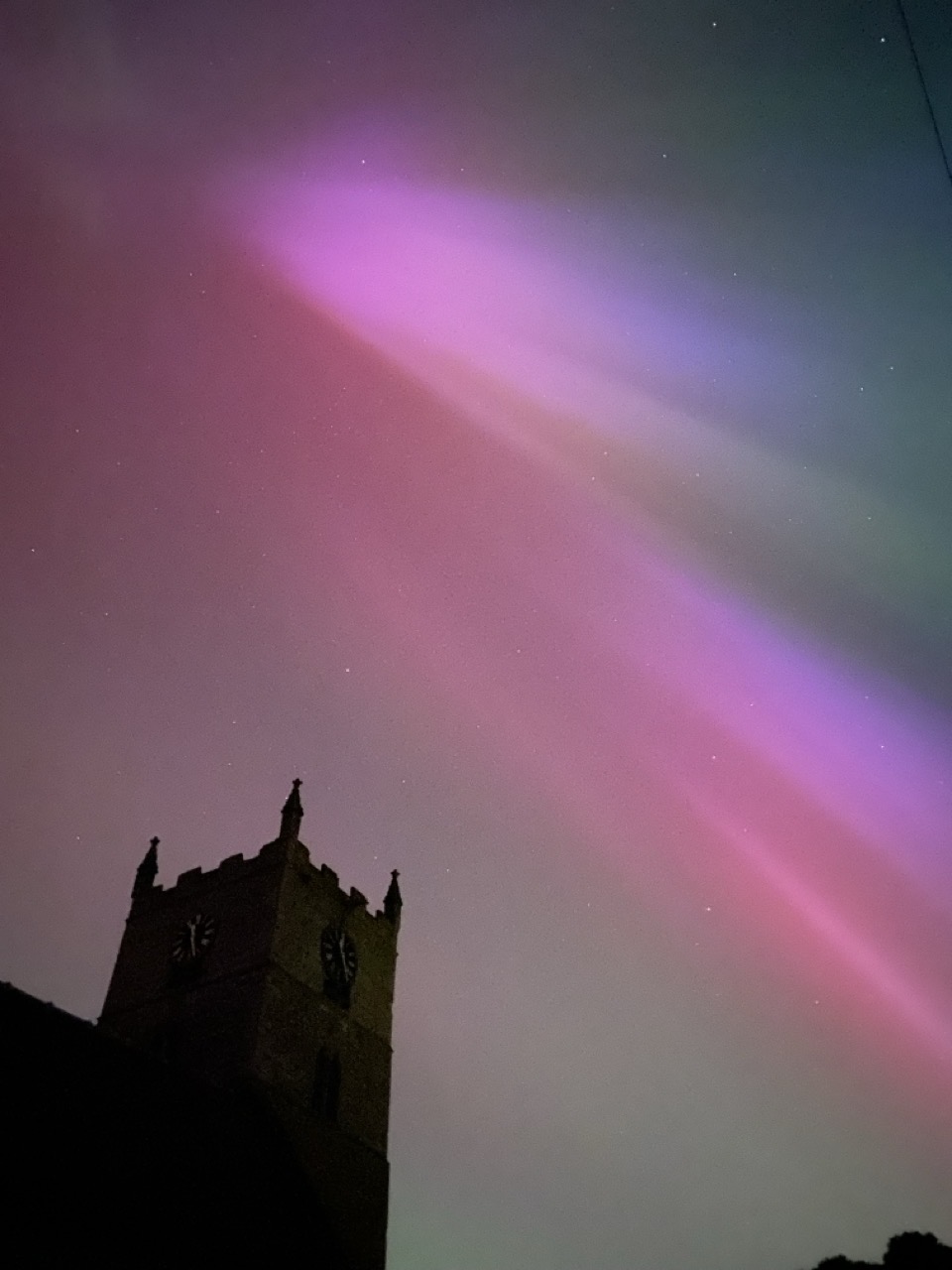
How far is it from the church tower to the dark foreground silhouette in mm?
20915

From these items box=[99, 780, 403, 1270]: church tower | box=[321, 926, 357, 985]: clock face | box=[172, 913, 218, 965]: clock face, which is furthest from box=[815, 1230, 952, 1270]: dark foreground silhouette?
box=[172, 913, 218, 965]: clock face

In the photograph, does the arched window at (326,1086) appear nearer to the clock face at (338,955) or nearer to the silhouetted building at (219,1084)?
the silhouetted building at (219,1084)

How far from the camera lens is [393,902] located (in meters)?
42.8

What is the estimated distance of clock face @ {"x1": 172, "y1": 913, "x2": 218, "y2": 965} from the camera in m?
35.6

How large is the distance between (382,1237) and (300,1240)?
457 centimetres

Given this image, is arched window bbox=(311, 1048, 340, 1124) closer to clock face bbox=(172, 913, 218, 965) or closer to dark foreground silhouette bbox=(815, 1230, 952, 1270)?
clock face bbox=(172, 913, 218, 965)

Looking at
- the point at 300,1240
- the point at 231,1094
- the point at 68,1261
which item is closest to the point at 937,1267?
the point at 300,1240

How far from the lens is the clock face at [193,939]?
35.6 m

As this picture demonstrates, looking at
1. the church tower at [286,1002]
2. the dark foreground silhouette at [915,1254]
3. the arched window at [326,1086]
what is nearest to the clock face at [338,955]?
the church tower at [286,1002]

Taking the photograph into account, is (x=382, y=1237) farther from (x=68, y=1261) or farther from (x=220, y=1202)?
(x=68, y=1261)

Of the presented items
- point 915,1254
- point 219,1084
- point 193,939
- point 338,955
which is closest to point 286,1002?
point 219,1084

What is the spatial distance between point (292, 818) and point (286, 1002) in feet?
22.7

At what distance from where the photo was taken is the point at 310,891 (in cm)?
3756

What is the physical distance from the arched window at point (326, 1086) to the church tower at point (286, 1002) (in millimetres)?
46
